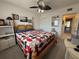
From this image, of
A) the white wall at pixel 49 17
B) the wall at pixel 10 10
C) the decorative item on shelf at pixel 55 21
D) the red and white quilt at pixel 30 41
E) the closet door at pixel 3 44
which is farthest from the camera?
the decorative item on shelf at pixel 55 21

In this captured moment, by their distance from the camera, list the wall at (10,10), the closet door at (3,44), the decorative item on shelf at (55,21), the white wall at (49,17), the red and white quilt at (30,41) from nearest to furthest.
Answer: the red and white quilt at (30,41) < the closet door at (3,44) < the wall at (10,10) < the white wall at (49,17) < the decorative item on shelf at (55,21)

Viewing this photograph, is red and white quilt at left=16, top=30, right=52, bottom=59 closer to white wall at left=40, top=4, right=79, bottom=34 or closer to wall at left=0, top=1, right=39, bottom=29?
wall at left=0, top=1, right=39, bottom=29

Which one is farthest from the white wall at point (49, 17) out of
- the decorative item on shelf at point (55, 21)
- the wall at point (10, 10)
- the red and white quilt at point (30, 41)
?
Result: the red and white quilt at point (30, 41)

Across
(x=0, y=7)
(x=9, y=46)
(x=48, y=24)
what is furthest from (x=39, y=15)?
(x=9, y=46)

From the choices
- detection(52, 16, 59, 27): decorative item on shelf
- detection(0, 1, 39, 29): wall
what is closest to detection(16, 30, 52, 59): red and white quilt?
detection(0, 1, 39, 29): wall

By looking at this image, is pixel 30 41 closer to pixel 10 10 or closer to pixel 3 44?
pixel 3 44

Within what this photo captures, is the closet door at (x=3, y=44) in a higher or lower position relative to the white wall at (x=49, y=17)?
lower

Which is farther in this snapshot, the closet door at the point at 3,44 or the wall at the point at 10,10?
the wall at the point at 10,10

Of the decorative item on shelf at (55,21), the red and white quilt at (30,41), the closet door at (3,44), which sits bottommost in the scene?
the closet door at (3,44)

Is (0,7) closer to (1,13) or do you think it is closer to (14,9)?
(1,13)

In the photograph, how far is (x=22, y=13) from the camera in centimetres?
445

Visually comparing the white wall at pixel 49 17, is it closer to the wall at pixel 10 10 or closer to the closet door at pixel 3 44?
the wall at pixel 10 10

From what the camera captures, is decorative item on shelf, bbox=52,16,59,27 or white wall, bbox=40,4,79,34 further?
decorative item on shelf, bbox=52,16,59,27

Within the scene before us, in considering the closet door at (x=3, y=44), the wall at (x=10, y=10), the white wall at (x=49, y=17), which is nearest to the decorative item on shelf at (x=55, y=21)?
the white wall at (x=49, y=17)
